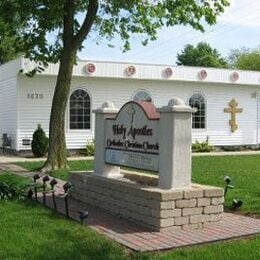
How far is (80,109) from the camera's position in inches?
941

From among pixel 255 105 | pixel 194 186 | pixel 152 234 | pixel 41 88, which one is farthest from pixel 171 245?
pixel 255 105

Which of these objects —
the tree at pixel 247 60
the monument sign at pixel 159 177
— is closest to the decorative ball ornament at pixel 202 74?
the monument sign at pixel 159 177

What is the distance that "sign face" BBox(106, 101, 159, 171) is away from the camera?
28.3ft

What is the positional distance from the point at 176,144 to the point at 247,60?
61.6 m

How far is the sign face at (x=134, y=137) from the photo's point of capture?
28.3ft

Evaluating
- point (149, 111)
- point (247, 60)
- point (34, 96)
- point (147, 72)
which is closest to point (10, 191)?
point (149, 111)

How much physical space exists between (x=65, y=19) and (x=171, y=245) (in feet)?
35.8

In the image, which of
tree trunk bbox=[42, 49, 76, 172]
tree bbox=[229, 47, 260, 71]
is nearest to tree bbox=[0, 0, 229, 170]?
tree trunk bbox=[42, 49, 76, 172]

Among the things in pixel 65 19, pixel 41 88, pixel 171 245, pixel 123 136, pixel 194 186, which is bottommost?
pixel 171 245

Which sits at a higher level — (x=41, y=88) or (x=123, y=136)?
(x=41, y=88)

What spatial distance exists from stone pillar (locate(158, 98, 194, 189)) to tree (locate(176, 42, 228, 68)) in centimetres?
6169

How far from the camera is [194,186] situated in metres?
8.48

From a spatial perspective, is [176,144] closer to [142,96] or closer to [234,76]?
[142,96]

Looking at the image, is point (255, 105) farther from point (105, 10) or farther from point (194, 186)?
point (194, 186)
